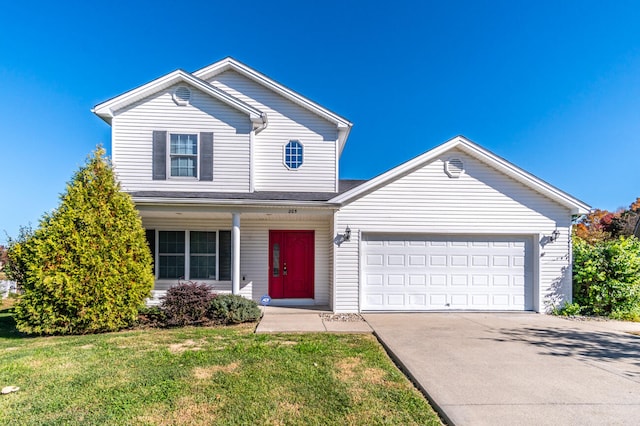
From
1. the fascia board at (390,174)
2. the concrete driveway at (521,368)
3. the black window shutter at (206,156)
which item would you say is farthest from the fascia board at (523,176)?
the black window shutter at (206,156)

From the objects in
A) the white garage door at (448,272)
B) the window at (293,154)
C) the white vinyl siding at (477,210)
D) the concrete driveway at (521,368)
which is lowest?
the concrete driveway at (521,368)

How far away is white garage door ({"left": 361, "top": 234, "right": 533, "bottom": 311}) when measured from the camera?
382 inches

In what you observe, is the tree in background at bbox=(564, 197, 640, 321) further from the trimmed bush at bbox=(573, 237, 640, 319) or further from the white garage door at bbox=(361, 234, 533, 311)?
the white garage door at bbox=(361, 234, 533, 311)

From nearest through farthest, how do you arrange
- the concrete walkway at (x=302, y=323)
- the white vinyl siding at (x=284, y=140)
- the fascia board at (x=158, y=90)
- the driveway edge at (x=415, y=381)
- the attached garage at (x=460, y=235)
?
the driveway edge at (x=415, y=381), the concrete walkway at (x=302, y=323), the attached garage at (x=460, y=235), the fascia board at (x=158, y=90), the white vinyl siding at (x=284, y=140)

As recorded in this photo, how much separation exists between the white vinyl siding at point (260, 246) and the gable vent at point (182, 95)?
3600mm

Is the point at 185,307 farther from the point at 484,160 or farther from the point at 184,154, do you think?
the point at 484,160

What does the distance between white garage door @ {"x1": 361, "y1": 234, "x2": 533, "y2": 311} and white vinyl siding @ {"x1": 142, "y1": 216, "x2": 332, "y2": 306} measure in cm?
181

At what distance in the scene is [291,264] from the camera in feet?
36.3

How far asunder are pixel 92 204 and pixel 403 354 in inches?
288

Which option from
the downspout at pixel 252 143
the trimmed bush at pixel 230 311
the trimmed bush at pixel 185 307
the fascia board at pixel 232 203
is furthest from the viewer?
the downspout at pixel 252 143

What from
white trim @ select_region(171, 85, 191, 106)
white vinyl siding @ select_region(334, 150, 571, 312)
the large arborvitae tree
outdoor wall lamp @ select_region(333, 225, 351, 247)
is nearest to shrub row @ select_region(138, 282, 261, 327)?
the large arborvitae tree

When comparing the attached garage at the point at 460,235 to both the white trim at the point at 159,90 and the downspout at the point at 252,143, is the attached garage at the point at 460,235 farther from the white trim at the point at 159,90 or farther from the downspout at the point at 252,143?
the white trim at the point at 159,90

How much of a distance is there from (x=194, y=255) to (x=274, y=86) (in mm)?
6075

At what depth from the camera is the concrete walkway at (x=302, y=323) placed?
746cm
